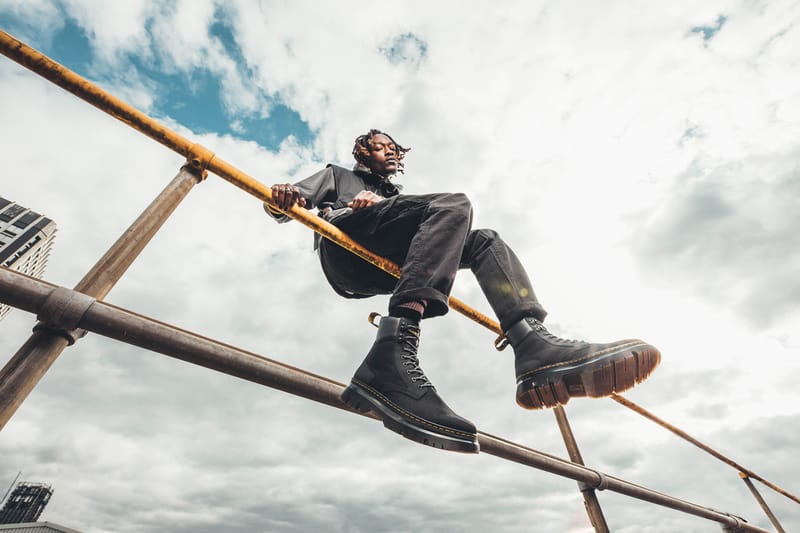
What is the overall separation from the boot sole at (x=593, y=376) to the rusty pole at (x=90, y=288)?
1497mm

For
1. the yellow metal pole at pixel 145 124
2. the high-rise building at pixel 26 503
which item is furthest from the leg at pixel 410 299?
the high-rise building at pixel 26 503

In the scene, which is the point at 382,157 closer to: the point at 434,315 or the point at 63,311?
the point at 434,315

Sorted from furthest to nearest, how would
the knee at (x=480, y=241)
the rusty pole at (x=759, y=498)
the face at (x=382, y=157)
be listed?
the rusty pole at (x=759, y=498)
the face at (x=382, y=157)
the knee at (x=480, y=241)

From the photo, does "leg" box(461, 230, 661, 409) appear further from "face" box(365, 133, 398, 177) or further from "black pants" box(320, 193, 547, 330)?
"face" box(365, 133, 398, 177)

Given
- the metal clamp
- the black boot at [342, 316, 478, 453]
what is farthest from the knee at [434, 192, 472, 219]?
the metal clamp

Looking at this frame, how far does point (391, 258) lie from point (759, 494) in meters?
5.70

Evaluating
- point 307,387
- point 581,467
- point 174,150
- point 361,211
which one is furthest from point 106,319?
point 581,467

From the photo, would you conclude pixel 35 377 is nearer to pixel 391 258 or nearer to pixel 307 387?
pixel 307 387

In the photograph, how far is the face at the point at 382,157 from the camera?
10.2 feet

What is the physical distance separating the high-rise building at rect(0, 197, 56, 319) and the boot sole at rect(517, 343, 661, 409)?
262 ft

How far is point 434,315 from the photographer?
1663mm

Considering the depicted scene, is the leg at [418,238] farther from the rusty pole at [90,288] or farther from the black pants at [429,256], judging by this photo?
the rusty pole at [90,288]

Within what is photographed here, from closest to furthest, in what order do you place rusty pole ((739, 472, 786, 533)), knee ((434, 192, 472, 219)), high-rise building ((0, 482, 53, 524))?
knee ((434, 192, 472, 219)), rusty pole ((739, 472, 786, 533)), high-rise building ((0, 482, 53, 524))

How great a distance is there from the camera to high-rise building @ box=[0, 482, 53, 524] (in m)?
81.0
